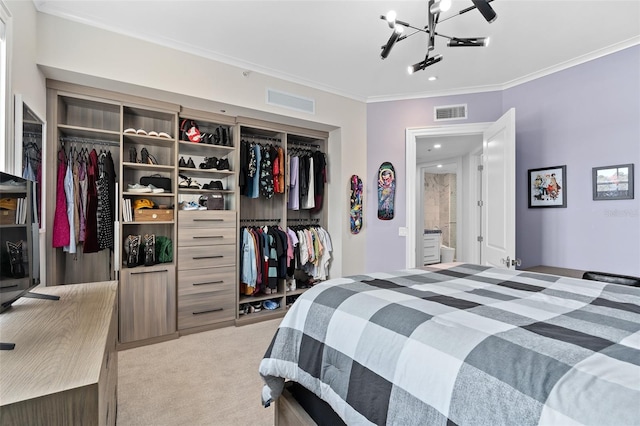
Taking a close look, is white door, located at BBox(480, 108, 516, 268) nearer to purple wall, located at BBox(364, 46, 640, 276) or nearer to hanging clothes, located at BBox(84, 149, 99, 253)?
purple wall, located at BBox(364, 46, 640, 276)

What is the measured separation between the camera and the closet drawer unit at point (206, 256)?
2.95 metres

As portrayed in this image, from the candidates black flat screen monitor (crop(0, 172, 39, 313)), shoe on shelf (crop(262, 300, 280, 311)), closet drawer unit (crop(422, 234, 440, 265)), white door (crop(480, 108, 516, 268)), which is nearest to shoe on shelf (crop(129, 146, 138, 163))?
black flat screen monitor (crop(0, 172, 39, 313))

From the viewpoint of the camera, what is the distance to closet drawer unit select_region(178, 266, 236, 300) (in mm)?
2951

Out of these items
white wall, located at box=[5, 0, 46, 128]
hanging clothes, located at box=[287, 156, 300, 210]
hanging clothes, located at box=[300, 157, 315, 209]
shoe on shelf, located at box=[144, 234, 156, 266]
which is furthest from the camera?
hanging clothes, located at box=[300, 157, 315, 209]

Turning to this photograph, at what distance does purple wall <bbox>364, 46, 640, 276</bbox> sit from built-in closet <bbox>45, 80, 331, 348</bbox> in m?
1.89

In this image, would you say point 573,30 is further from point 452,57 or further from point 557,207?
point 557,207

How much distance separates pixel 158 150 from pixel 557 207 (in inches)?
161

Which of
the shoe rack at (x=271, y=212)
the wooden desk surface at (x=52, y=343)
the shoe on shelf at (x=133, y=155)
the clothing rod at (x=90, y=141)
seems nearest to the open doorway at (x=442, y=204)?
the shoe rack at (x=271, y=212)

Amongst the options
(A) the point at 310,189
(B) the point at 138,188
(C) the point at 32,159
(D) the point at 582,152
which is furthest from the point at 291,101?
(D) the point at 582,152

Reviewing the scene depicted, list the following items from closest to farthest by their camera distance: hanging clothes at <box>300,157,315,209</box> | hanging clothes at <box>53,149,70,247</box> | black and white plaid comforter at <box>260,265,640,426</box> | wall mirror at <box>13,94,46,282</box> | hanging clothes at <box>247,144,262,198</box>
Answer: black and white plaid comforter at <box>260,265,640,426</box> < wall mirror at <box>13,94,46,282</box> < hanging clothes at <box>53,149,70,247</box> < hanging clothes at <box>247,144,262,198</box> < hanging clothes at <box>300,157,315,209</box>

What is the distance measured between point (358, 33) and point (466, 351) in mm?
2550

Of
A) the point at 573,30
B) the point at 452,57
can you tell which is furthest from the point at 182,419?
the point at 573,30

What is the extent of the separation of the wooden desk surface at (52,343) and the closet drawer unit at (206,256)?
1.44 m

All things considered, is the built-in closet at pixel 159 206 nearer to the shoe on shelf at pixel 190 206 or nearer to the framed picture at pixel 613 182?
the shoe on shelf at pixel 190 206
